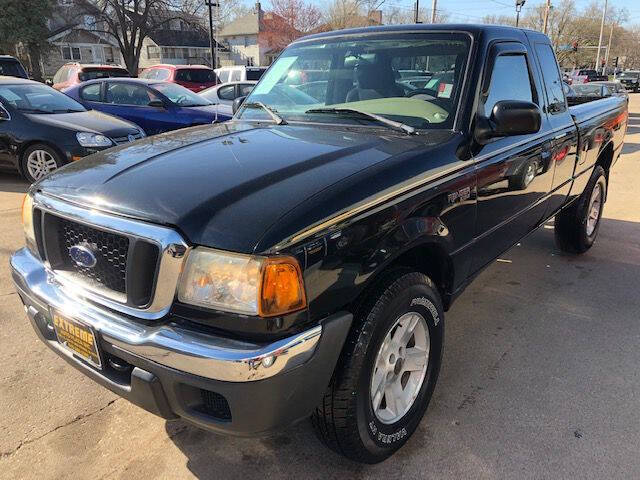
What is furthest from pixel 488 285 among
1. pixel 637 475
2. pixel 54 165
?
pixel 54 165

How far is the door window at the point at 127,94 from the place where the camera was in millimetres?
9961

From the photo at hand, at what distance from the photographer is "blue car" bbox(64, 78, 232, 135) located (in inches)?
380

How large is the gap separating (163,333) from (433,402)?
5.27 feet

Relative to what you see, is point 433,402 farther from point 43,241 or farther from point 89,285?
point 43,241

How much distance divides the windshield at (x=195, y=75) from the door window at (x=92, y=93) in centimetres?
603

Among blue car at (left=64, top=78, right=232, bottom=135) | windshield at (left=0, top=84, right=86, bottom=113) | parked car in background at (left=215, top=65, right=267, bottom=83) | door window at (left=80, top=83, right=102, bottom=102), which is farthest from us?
parked car in background at (left=215, top=65, right=267, bottom=83)

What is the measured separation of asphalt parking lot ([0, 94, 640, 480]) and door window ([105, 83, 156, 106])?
6622 mm

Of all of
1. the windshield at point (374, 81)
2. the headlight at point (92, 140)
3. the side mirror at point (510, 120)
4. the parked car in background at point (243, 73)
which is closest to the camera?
the side mirror at point (510, 120)

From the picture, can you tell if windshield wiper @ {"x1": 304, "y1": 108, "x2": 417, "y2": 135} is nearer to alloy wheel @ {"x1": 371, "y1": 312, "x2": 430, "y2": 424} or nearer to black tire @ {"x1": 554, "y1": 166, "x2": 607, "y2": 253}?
alloy wheel @ {"x1": 371, "y1": 312, "x2": 430, "y2": 424}

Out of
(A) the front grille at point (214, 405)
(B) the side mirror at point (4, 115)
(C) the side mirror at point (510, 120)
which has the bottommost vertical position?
(A) the front grille at point (214, 405)

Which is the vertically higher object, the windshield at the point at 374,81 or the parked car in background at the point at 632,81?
the windshield at the point at 374,81

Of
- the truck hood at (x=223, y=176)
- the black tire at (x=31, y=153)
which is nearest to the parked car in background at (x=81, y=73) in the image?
the black tire at (x=31, y=153)

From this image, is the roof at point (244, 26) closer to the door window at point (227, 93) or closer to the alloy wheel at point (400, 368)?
the door window at point (227, 93)

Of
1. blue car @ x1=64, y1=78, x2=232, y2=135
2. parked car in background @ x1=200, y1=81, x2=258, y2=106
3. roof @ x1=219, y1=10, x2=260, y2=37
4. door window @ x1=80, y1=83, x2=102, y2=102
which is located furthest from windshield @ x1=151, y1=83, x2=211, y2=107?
roof @ x1=219, y1=10, x2=260, y2=37
